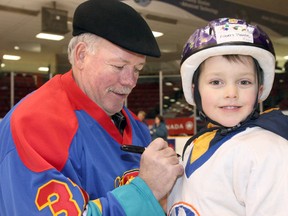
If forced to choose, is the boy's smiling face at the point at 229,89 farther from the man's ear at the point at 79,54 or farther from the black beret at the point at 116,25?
the man's ear at the point at 79,54

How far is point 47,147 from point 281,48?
31.4 ft

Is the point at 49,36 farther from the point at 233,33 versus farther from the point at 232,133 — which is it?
the point at 232,133

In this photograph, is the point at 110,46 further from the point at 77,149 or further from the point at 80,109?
the point at 77,149

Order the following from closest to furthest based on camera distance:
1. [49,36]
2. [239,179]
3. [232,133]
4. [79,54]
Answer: [239,179] < [232,133] < [79,54] < [49,36]

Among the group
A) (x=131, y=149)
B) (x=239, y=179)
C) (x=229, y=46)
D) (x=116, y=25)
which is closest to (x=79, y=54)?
(x=116, y=25)

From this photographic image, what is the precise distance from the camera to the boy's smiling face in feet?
3.94

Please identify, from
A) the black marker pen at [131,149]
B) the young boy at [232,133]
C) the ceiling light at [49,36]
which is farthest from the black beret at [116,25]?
the ceiling light at [49,36]

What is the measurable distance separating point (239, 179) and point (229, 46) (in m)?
0.40

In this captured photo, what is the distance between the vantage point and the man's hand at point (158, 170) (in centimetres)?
120

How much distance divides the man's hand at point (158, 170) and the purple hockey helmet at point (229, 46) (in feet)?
1.01

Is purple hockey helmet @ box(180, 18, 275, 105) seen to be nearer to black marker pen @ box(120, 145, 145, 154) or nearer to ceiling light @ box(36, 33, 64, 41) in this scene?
black marker pen @ box(120, 145, 145, 154)

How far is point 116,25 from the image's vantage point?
128cm

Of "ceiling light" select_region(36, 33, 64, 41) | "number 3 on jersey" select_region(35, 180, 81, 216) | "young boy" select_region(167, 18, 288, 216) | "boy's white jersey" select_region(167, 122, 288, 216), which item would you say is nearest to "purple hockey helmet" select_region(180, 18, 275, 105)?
"young boy" select_region(167, 18, 288, 216)

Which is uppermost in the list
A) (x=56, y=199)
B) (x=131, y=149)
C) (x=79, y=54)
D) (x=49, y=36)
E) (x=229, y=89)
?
(x=49, y=36)
